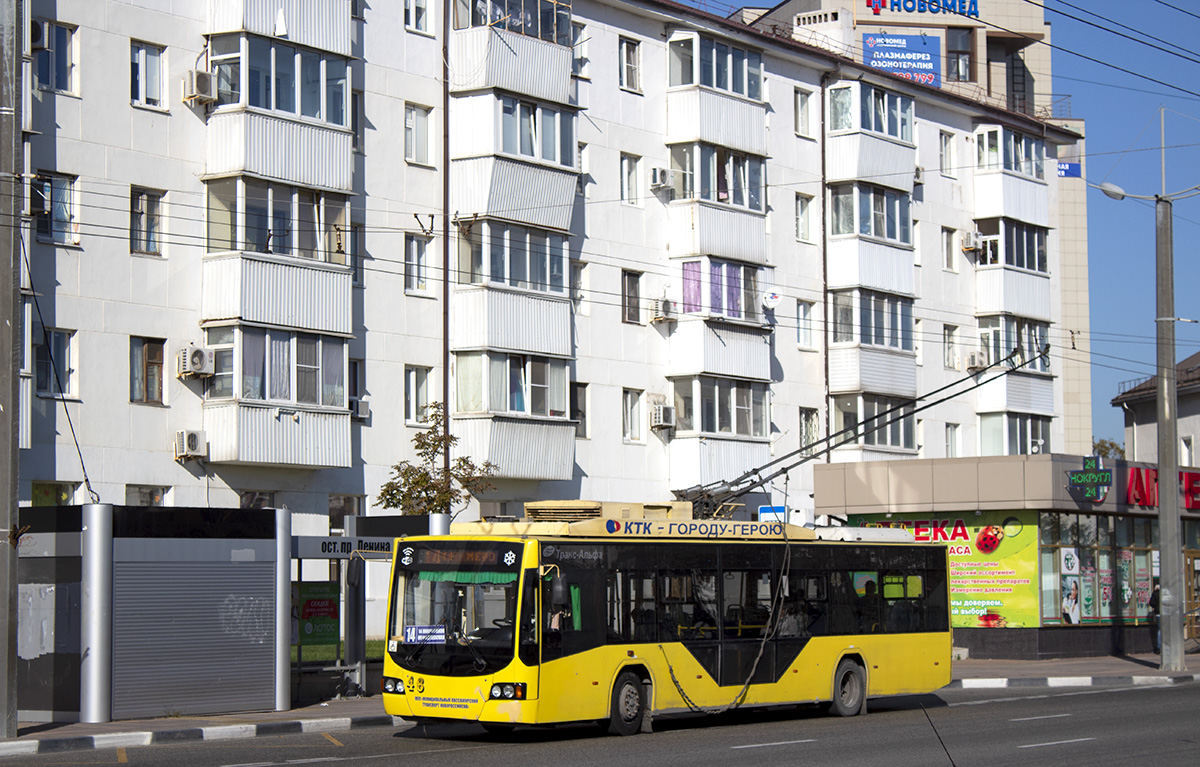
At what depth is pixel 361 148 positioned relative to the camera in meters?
31.6

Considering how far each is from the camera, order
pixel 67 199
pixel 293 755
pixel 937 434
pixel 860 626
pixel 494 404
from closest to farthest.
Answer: pixel 293 755, pixel 860 626, pixel 67 199, pixel 494 404, pixel 937 434

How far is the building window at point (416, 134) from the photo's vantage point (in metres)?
32.6

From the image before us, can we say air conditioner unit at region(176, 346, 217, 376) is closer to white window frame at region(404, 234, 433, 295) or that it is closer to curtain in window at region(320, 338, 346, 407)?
curtain in window at region(320, 338, 346, 407)

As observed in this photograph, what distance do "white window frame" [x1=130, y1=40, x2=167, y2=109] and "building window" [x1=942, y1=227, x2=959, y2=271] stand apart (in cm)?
2480

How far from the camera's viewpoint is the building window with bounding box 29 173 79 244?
26594 millimetres

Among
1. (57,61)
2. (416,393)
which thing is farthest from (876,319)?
(57,61)

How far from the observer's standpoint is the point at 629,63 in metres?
37.3

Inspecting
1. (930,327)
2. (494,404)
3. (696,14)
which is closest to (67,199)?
(494,404)

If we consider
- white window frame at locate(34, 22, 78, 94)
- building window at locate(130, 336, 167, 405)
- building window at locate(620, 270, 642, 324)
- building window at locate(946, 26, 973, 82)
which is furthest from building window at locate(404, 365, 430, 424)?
building window at locate(946, 26, 973, 82)

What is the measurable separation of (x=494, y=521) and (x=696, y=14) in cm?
2267

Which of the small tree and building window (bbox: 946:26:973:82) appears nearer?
the small tree

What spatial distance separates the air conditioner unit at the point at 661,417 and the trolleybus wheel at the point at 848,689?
51.0ft

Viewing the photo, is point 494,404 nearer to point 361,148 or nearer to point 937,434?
point 361,148

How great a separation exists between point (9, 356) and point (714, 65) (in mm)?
24166
